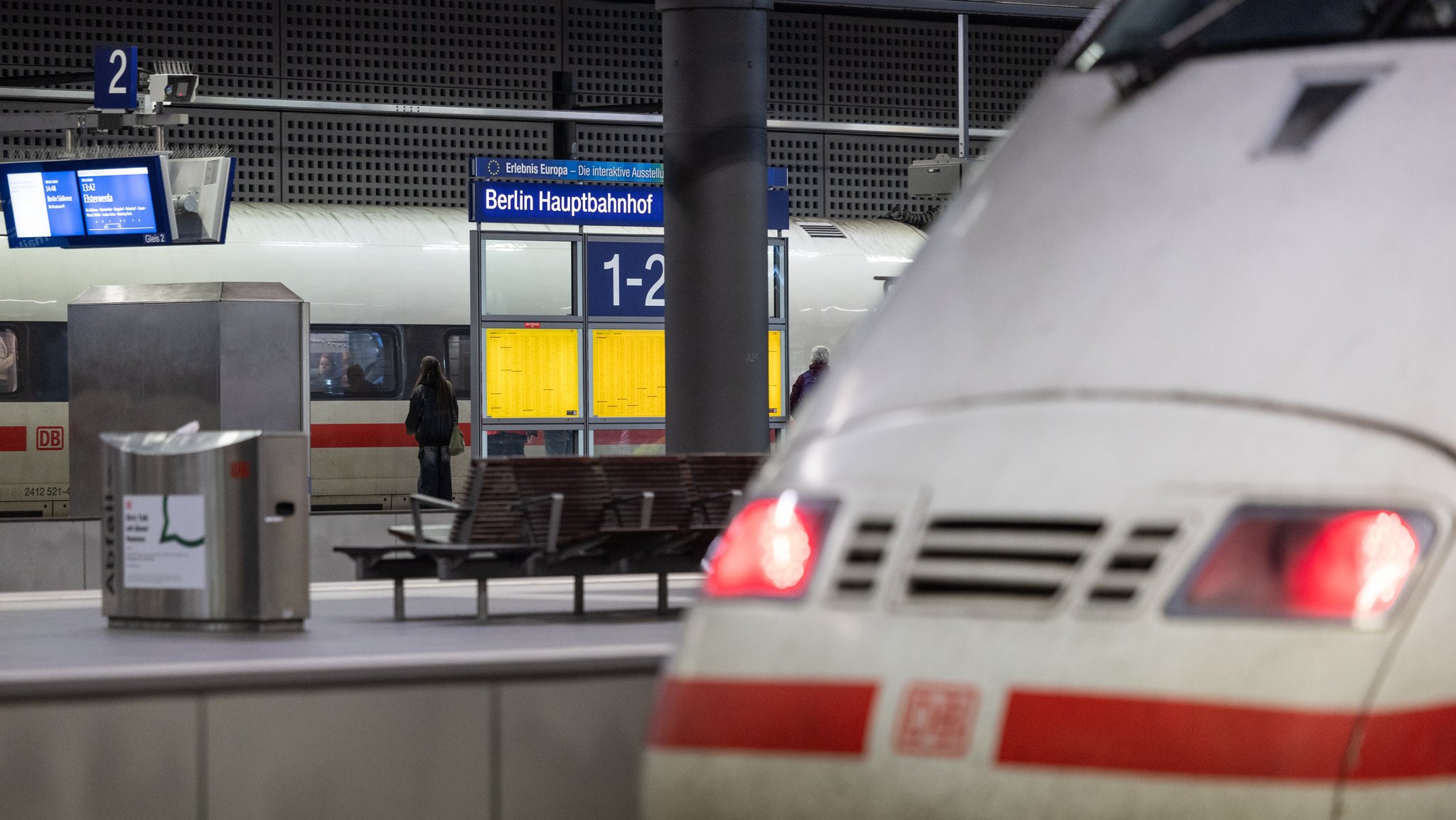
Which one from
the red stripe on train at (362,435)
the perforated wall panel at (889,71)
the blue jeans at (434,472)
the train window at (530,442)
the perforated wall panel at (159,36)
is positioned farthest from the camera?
the perforated wall panel at (889,71)

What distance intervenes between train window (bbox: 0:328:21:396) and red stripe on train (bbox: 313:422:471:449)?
9.12ft

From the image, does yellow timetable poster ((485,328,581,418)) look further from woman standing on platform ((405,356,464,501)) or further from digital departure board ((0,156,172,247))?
digital departure board ((0,156,172,247))

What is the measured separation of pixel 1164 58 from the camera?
3.65 meters

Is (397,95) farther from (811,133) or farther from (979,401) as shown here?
(979,401)

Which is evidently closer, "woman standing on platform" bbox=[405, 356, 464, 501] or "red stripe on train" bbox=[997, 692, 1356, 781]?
"red stripe on train" bbox=[997, 692, 1356, 781]

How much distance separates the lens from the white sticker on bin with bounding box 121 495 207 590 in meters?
8.82

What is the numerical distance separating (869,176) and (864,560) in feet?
71.7

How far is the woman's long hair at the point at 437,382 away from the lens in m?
17.0

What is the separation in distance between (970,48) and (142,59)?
33.5 feet

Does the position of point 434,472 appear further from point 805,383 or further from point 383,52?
point 383,52

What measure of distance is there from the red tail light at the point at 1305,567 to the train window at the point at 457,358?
57.6 feet

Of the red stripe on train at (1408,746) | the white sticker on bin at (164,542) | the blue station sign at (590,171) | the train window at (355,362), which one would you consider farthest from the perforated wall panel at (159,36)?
the red stripe on train at (1408,746)

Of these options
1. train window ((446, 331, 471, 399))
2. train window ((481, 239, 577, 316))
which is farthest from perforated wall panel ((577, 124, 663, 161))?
train window ((481, 239, 577, 316))

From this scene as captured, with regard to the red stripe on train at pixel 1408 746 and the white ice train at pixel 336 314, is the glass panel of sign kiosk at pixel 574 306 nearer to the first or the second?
the white ice train at pixel 336 314
